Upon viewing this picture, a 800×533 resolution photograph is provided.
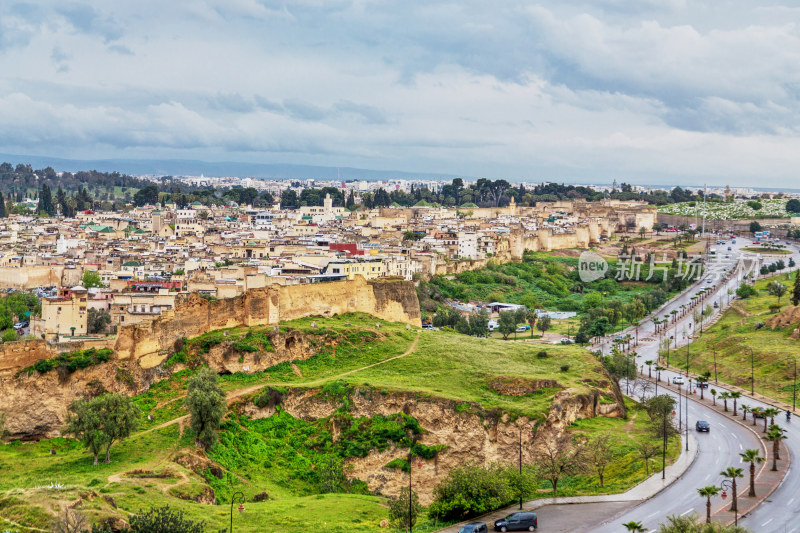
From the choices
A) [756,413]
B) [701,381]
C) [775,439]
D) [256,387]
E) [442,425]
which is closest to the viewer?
[775,439]

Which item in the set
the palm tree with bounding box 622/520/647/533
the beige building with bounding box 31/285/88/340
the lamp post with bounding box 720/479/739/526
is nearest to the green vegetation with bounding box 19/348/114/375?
the beige building with bounding box 31/285/88/340

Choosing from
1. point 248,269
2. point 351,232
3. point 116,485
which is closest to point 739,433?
point 116,485

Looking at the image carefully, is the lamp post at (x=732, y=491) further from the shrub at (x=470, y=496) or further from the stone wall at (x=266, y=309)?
the stone wall at (x=266, y=309)

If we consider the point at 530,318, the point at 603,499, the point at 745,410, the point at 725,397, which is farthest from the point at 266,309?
the point at 530,318

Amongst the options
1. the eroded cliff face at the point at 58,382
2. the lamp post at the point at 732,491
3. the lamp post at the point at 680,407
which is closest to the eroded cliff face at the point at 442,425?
the eroded cliff face at the point at 58,382

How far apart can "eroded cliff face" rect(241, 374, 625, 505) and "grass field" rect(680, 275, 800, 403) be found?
1693 centimetres

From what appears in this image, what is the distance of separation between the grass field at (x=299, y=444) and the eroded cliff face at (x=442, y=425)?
1.67 ft

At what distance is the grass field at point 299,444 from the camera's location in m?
29.5

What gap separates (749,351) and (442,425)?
2790 cm

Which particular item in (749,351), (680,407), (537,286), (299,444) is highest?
(749,351)

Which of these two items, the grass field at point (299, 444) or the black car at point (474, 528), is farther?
the grass field at point (299, 444)

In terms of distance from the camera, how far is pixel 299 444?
4081 centimetres

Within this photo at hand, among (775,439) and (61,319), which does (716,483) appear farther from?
(61,319)

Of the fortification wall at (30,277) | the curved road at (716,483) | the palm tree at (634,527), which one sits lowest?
the curved road at (716,483)
